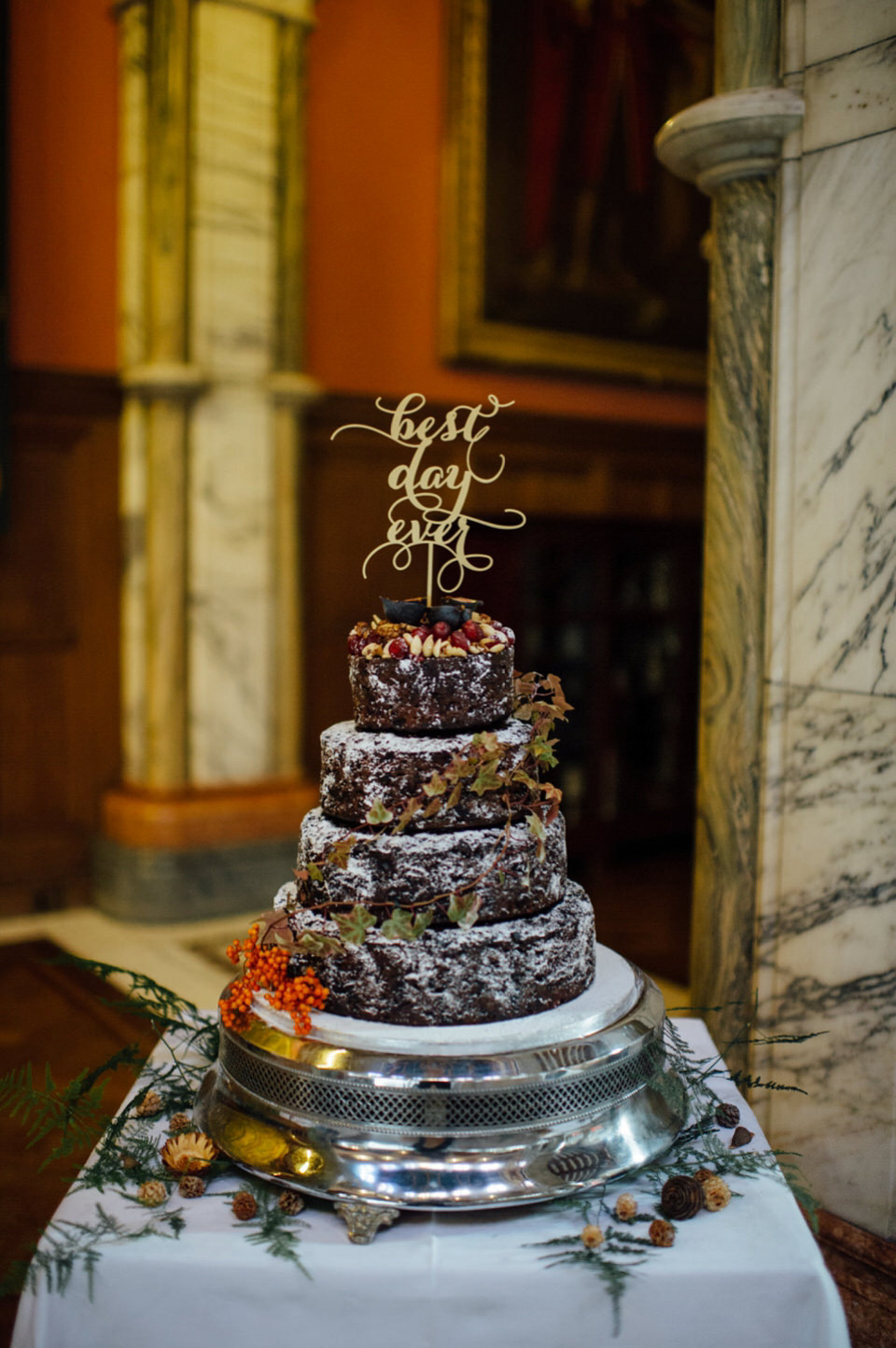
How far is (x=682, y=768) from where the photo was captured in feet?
22.5

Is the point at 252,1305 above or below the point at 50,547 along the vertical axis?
below

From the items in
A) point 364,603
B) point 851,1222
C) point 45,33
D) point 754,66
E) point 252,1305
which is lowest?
point 851,1222

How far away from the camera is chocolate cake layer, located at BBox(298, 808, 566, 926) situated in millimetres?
1750

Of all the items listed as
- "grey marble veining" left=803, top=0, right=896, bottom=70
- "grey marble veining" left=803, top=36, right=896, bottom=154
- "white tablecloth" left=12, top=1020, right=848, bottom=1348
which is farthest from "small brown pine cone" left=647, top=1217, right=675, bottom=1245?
"grey marble veining" left=803, top=0, right=896, bottom=70

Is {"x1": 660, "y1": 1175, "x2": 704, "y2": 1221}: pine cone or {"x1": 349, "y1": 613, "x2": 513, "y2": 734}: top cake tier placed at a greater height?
{"x1": 349, "y1": 613, "x2": 513, "y2": 734}: top cake tier

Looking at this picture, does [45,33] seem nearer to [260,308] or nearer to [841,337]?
[260,308]

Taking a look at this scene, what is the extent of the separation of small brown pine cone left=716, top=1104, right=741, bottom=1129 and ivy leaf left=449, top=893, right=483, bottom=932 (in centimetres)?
58

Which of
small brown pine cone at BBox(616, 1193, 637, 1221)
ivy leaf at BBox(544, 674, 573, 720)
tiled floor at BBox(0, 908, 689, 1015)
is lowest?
tiled floor at BBox(0, 908, 689, 1015)

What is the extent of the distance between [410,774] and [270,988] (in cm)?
40

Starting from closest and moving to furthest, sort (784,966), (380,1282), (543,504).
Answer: (380,1282)
(784,966)
(543,504)

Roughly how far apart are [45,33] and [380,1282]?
5.33m

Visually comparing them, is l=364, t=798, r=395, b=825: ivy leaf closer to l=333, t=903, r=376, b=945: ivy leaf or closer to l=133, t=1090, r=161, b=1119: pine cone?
l=333, t=903, r=376, b=945: ivy leaf

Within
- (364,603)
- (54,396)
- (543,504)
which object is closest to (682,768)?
(543,504)

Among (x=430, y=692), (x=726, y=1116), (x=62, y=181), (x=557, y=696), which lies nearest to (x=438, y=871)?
(x=430, y=692)
